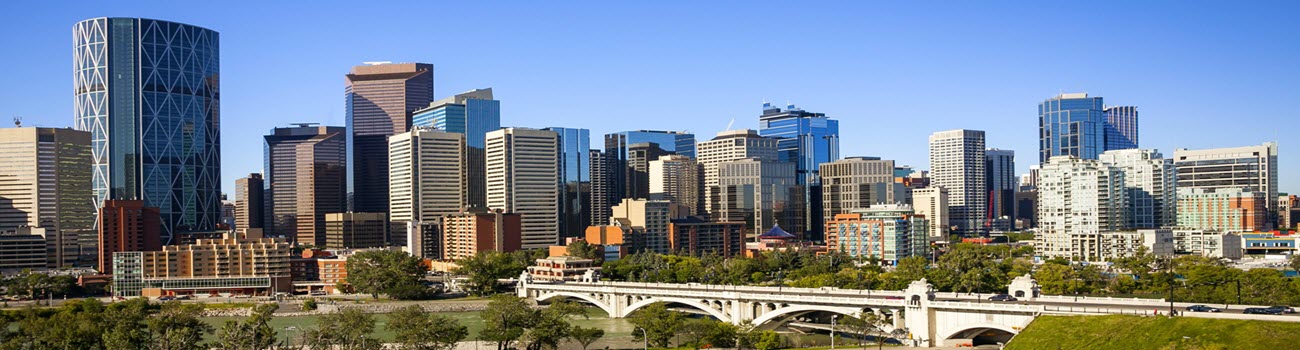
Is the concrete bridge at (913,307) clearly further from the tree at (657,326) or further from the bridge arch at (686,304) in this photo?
the tree at (657,326)

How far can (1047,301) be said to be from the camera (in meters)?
80.4

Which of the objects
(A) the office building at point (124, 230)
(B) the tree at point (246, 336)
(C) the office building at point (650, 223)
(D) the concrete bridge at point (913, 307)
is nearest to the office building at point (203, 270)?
(A) the office building at point (124, 230)

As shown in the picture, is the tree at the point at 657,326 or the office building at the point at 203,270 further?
the office building at the point at 203,270

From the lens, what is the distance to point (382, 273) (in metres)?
130

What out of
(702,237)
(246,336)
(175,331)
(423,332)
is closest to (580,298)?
(423,332)

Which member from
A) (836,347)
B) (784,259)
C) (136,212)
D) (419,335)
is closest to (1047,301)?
(836,347)

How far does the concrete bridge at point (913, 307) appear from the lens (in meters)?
75.5

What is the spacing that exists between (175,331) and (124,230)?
285 ft

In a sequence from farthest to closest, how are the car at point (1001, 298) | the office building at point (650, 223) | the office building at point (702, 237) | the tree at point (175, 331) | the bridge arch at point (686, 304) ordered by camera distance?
the office building at point (702, 237)
the office building at point (650, 223)
the bridge arch at point (686, 304)
the car at point (1001, 298)
the tree at point (175, 331)

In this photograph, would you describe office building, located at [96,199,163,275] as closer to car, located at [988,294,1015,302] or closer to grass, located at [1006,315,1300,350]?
car, located at [988,294,1015,302]

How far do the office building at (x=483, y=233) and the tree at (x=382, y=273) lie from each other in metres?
29.3

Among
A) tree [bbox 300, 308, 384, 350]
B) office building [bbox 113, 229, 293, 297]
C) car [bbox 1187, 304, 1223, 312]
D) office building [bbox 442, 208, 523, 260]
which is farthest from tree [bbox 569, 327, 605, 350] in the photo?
office building [bbox 442, 208, 523, 260]

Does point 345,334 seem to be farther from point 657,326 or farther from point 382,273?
point 382,273

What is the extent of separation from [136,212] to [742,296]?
91180 millimetres
